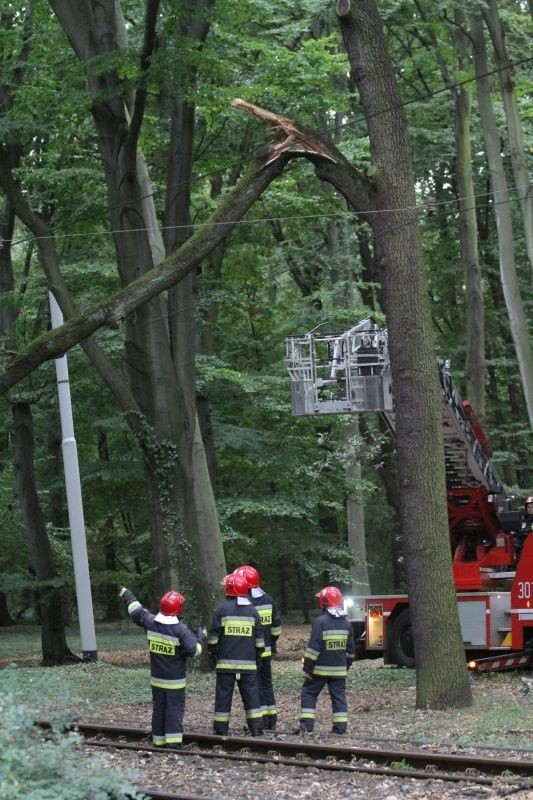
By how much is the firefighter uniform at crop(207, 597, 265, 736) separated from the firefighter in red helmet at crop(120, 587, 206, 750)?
705 mm

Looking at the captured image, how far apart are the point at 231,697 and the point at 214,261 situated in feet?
51.5

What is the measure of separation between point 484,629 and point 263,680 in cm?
638

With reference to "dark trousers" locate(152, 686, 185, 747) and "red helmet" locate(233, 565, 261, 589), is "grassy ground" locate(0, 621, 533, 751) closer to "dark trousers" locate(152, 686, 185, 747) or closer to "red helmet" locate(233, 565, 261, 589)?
"dark trousers" locate(152, 686, 185, 747)

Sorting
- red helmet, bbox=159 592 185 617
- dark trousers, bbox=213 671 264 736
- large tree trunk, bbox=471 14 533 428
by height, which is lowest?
dark trousers, bbox=213 671 264 736

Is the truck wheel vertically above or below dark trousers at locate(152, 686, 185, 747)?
below

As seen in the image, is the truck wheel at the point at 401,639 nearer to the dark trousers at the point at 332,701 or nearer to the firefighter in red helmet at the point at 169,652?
the dark trousers at the point at 332,701

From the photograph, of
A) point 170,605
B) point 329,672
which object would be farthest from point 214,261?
point 170,605

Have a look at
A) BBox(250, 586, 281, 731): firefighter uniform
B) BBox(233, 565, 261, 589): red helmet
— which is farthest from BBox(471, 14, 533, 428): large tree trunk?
BBox(233, 565, 261, 589): red helmet

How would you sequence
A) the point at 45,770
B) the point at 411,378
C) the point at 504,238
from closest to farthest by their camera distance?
the point at 45,770
the point at 411,378
the point at 504,238

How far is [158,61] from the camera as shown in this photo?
17375mm

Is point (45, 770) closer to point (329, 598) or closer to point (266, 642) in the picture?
point (329, 598)

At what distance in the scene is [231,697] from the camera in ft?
40.0

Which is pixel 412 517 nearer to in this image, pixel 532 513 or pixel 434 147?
pixel 532 513

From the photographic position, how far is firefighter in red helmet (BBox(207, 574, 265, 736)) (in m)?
12.0
